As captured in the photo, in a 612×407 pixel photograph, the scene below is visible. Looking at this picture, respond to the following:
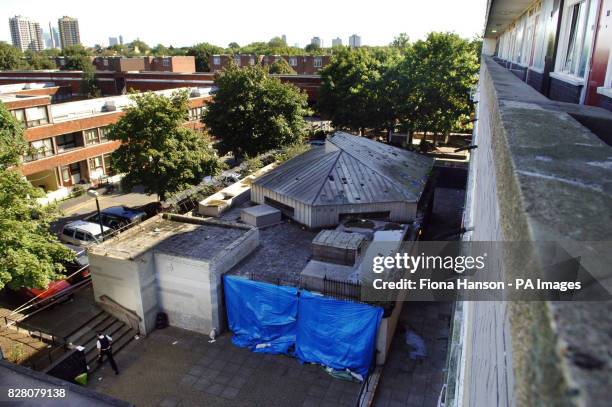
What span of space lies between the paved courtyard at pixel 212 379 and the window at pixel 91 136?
828 inches

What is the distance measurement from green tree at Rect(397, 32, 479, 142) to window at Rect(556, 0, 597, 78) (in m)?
25.4

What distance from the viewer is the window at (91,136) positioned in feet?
99.4

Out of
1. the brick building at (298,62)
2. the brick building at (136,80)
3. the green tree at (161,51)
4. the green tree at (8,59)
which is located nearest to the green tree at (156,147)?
the brick building at (136,80)

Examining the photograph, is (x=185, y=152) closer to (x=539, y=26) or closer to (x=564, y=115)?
(x=539, y=26)

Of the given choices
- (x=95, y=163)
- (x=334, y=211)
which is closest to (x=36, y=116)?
(x=95, y=163)

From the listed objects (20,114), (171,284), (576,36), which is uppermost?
(576,36)

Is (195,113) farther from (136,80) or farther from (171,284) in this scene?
(171,284)

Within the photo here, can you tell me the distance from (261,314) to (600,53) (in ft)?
35.4

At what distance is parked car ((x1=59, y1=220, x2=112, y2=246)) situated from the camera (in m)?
19.6

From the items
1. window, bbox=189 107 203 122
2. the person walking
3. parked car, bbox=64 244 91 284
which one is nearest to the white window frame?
the person walking

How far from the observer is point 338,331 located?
482 inches

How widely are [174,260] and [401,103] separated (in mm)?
24403

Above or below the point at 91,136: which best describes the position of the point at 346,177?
above

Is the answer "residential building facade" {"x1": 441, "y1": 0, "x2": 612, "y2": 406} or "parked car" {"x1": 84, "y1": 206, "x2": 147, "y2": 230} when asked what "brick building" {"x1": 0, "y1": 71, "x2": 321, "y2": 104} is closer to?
"parked car" {"x1": 84, "y1": 206, "x2": 147, "y2": 230}
